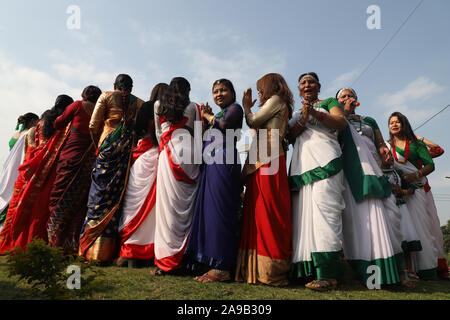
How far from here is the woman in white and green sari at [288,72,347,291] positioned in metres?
2.58

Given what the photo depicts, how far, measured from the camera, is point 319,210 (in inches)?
107

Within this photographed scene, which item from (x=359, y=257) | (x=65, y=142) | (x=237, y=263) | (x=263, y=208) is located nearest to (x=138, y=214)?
(x=237, y=263)

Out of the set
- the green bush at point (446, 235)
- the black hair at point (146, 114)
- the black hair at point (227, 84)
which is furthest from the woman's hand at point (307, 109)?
the green bush at point (446, 235)

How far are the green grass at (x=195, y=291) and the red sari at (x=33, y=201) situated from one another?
139 centimetres

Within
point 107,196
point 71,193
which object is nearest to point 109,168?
point 107,196

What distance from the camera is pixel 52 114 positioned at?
15.0 feet

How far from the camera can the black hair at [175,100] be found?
10.8 ft

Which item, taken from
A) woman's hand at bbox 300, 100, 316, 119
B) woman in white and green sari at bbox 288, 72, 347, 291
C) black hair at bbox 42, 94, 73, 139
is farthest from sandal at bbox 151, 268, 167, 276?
black hair at bbox 42, 94, 73, 139

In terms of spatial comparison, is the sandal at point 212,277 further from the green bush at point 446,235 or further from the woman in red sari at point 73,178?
the green bush at point 446,235

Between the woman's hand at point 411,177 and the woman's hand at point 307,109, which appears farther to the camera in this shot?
the woman's hand at point 411,177

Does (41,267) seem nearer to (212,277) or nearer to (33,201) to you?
(212,277)

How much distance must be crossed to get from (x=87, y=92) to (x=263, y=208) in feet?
10.9
